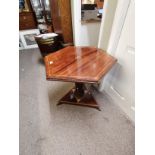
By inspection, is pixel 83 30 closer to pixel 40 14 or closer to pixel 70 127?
pixel 70 127

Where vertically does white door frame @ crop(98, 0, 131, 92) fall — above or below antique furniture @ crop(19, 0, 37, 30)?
below

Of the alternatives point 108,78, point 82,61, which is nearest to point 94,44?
point 108,78

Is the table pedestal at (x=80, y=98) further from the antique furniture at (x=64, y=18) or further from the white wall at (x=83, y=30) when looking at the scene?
the antique furniture at (x=64, y=18)

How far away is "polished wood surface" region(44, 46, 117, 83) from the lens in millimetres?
1053

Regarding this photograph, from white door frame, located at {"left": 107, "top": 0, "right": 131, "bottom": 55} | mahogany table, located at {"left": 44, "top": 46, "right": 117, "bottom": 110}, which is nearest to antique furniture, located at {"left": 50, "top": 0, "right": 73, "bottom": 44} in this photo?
mahogany table, located at {"left": 44, "top": 46, "right": 117, "bottom": 110}

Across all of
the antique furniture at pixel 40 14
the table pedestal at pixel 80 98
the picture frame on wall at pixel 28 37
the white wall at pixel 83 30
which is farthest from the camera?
the antique furniture at pixel 40 14

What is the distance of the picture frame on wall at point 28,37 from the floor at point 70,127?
190 cm

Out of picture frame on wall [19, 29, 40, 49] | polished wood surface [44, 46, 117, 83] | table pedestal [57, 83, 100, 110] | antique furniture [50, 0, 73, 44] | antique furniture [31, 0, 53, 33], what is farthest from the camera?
antique furniture [31, 0, 53, 33]

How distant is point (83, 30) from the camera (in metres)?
2.09

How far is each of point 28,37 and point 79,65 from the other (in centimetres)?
269

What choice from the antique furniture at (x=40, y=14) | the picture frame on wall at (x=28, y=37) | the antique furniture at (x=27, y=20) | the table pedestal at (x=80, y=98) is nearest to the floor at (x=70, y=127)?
the table pedestal at (x=80, y=98)

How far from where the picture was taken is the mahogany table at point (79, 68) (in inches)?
41.6

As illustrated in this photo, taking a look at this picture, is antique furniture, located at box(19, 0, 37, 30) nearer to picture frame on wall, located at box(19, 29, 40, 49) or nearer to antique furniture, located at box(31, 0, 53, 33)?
antique furniture, located at box(31, 0, 53, 33)
